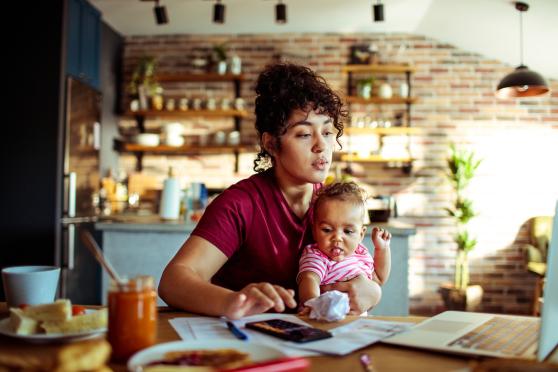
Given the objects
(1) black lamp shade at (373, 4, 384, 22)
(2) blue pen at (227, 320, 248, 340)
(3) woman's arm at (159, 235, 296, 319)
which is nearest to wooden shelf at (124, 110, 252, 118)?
(1) black lamp shade at (373, 4, 384, 22)

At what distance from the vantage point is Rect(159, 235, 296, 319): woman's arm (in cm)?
108

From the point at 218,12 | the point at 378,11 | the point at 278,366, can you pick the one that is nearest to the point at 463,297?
the point at 378,11

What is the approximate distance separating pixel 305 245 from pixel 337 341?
2.27 ft

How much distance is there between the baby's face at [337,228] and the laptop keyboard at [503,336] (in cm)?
53

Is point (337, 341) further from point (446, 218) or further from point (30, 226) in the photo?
→ point (446, 218)

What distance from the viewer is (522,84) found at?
395 cm

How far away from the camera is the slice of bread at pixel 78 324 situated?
1.00 metres

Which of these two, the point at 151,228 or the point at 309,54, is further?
the point at 309,54

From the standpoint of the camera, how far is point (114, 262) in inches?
133

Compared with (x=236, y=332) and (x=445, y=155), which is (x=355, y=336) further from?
(x=445, y=155)

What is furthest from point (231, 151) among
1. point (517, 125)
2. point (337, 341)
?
point (337, 341)

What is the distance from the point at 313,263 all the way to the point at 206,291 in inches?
16.2

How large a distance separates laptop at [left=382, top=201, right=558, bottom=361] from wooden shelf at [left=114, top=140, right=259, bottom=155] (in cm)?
444

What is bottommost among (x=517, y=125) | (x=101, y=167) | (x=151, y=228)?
(x=151, y=228)
